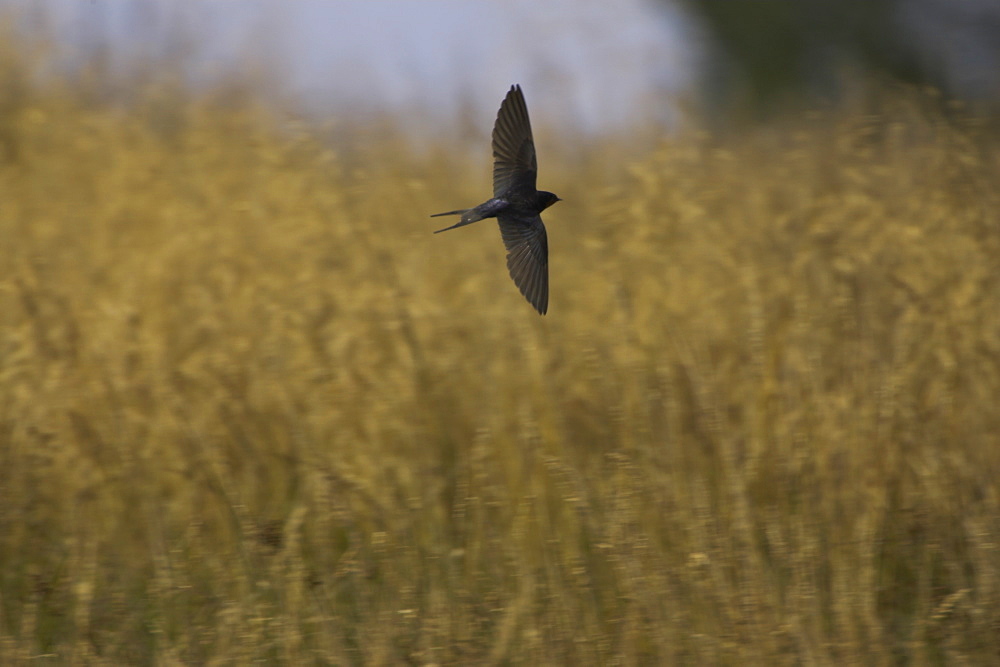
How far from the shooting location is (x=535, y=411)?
2730mm

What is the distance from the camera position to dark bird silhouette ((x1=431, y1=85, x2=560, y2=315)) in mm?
1575

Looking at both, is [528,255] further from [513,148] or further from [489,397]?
[489,397]

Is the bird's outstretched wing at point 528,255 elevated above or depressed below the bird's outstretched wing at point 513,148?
below

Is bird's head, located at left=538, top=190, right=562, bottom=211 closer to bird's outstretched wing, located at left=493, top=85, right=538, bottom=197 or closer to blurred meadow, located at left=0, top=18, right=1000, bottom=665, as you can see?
bird's outstretched wing, located at left=493, top=85, right=538, bottom=197

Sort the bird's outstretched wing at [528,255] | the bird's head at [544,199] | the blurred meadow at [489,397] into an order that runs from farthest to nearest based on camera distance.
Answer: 1. the blurred meadow at [489,397]
2. the bird's head at [544,199]
3. the bird's outstretched wing at [528,255]

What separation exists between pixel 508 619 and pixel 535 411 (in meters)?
0.73

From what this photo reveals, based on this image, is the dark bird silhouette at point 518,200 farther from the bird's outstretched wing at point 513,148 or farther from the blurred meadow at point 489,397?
the blurred meadow at point 489,397

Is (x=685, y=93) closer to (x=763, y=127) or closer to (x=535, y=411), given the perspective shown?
(x=763, y=127)

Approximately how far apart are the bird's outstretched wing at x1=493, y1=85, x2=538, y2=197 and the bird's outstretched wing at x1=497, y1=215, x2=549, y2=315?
57 millimetres

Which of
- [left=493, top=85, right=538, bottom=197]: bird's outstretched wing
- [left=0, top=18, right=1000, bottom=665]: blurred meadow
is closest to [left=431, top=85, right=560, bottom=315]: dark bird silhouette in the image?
[left=493, top=85, right=538, bottom=197]: bird's outstretched wing

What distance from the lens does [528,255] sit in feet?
5.27

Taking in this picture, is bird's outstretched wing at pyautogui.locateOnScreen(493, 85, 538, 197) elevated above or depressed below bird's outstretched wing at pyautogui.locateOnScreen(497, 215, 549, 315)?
above

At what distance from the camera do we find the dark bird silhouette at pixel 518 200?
1.58 m

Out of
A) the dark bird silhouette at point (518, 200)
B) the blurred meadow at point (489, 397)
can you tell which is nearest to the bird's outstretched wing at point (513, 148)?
the dark bird silhouette at point (518, 200)
